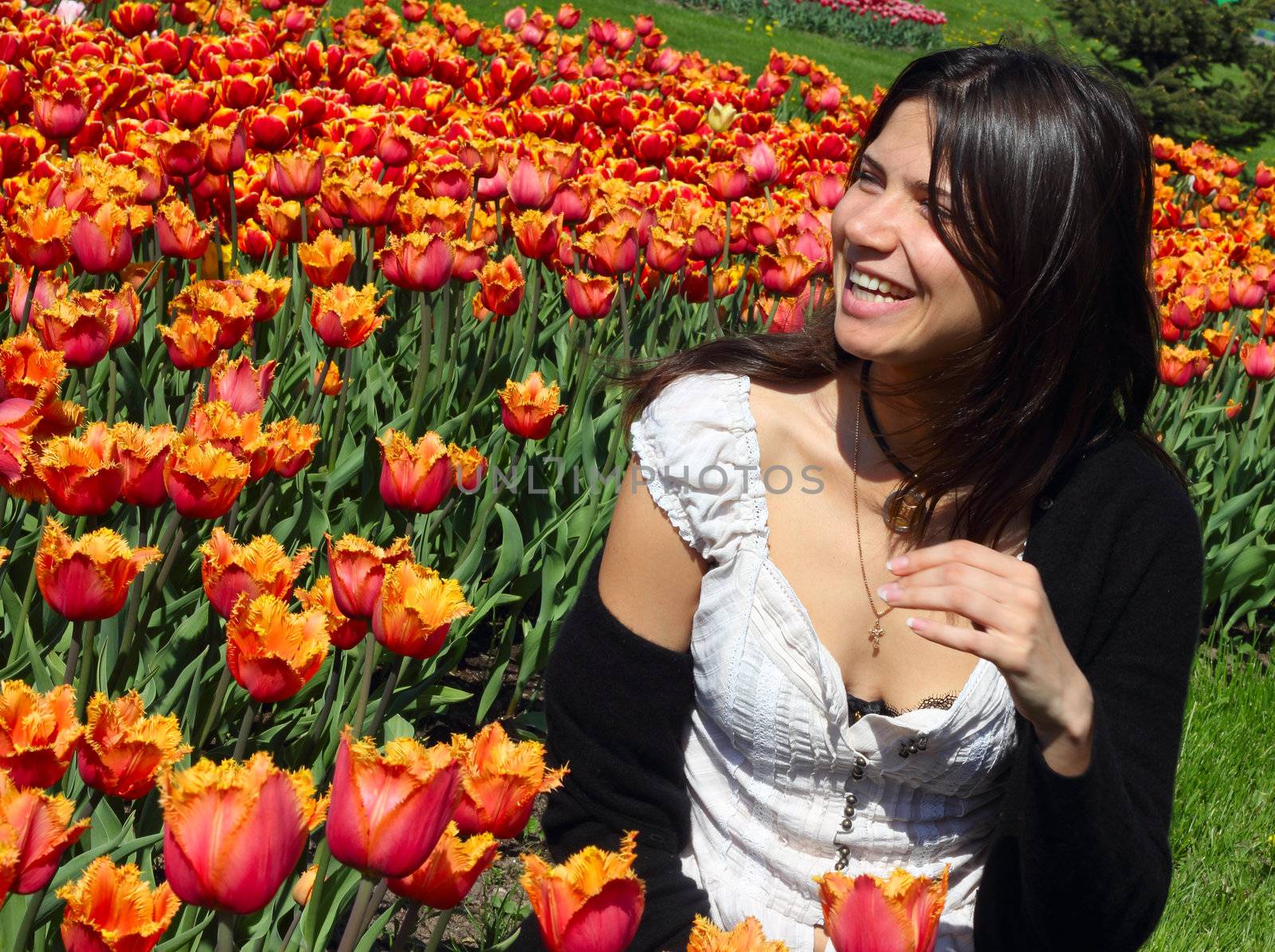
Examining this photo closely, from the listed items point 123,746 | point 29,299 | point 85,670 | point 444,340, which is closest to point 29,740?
Result: point 123,746

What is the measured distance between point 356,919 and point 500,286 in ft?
7.02

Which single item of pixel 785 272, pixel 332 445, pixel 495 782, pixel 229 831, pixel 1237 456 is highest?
pixel 229 831

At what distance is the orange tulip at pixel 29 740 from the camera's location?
4.01ft

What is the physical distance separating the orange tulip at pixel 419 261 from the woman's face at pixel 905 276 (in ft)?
4.15

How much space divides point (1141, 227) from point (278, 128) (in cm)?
271

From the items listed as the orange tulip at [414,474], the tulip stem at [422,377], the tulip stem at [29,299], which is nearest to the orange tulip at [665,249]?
the tulip stem at [422,377]

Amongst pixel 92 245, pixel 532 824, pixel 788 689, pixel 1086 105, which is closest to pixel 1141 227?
pixel 1086 105

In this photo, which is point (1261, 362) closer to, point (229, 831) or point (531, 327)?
point (531, 327)

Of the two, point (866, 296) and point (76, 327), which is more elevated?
point (866, 296)

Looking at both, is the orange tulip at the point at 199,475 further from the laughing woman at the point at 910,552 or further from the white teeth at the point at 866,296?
the white teeth at the point at 866,296

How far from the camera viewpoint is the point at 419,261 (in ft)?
9.68

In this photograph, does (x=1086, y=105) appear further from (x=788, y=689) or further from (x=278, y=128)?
(x=278, y=128)

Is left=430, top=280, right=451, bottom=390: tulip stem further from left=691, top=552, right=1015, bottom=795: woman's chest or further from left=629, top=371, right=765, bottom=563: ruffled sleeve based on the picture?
left=691, top=552, right=1015, bottom=795: woman's chest

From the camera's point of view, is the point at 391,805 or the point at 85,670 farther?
the point at 85,670
